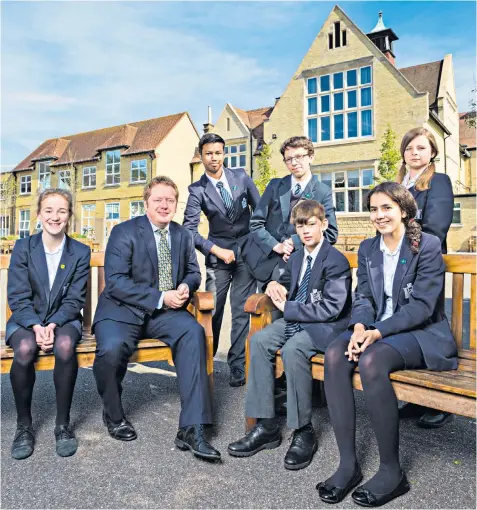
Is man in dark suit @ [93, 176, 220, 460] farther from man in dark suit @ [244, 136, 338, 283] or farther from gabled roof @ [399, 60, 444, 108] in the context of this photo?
gabled roof @ [399, 60, 444, 108]

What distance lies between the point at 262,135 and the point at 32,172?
22398 mm

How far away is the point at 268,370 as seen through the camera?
3326 mm

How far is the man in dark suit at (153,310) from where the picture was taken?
3320 millimetres

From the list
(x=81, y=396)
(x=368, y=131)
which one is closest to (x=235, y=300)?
(x=81, y=396)

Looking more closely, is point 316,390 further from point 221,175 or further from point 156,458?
point 221,175

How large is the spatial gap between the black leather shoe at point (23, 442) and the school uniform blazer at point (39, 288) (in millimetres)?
682

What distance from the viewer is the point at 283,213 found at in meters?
4.12

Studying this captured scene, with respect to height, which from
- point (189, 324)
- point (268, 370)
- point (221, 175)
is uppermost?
point (221, 175)

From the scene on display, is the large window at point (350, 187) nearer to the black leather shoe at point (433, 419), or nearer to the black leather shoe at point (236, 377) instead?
the black leather shoe at point (236, 377)

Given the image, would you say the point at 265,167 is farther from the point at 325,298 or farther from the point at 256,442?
the point at 256,442

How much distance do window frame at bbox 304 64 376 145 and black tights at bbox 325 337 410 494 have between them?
77.9 feet

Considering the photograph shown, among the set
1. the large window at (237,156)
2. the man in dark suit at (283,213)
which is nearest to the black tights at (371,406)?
the man in dark suit at (283,213)

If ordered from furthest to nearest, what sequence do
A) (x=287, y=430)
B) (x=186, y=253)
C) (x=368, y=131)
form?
(x=368, y=131) < (x=186, y=253) < (x=287, y=430)

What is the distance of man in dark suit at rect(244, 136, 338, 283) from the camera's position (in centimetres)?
393
